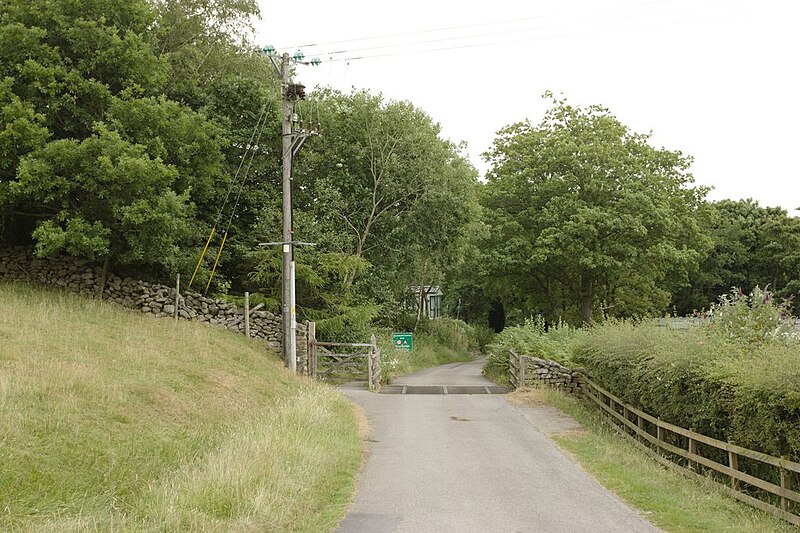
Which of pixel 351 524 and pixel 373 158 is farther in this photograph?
pixel 373 158

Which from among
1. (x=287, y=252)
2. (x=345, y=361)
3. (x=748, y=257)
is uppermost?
(x=748, y=257)

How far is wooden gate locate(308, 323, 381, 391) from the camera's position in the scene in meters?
22.7

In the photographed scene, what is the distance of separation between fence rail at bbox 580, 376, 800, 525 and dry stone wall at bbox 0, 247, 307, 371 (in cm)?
1173

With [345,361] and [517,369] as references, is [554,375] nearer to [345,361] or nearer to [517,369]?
[517,369]

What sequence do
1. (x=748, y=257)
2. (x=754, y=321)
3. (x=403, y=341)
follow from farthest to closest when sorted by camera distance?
(x=748, y=257) → (x=403, y=341) → (x=754, y=321)

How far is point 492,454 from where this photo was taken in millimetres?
12539

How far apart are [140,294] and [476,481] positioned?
52.5 feet

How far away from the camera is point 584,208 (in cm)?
3566

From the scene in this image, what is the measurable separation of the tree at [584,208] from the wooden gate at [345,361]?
15.1 metres

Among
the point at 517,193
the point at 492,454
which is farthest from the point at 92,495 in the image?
the point at 517,193

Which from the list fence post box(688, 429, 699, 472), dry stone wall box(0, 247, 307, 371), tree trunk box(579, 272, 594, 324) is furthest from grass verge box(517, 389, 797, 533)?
tree trunk box(579, 272, 594, 324)

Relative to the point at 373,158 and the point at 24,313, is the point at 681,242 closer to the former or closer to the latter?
the point at 373,158

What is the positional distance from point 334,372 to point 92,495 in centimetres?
1616

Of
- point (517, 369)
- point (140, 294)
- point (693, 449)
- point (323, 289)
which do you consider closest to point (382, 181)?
point (323, 289)
